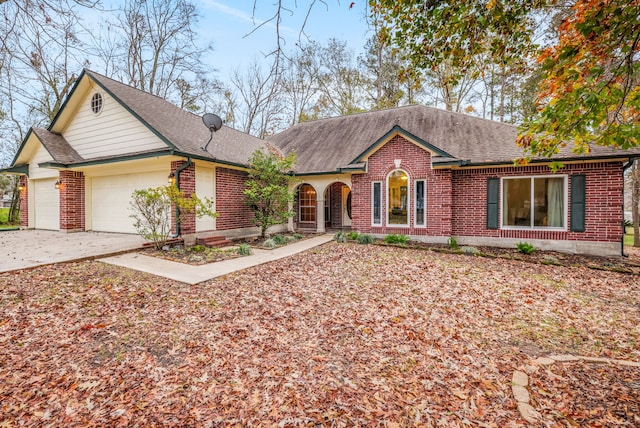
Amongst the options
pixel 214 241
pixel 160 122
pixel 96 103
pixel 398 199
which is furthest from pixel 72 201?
pixel 398 199

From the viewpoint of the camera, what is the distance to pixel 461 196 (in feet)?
32.7

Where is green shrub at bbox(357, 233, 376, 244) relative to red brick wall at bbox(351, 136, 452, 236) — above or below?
below

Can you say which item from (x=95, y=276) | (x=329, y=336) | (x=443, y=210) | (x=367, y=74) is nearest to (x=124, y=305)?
(x=95, y=276)

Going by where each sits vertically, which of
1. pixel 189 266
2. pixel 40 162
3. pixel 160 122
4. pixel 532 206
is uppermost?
pixel 160 122

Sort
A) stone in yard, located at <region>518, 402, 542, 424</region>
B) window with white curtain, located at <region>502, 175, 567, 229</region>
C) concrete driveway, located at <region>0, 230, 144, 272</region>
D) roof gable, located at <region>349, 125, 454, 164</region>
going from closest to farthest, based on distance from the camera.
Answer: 1. stone in yard, located at <region>518, 402, 542, 424</region>
2. concrete driveway, located at <region>0, 230, 144, 272</region>
3. window with white curtain, located at <region>502, 175, 567, 229</region>
4. roof gable, located at <region>349, 125, 454, 164</region>

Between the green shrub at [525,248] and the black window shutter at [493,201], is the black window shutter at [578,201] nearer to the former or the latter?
the green shrub at [525,248]

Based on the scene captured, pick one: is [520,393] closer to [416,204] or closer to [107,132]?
[416,204]

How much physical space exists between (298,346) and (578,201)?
9.66 metres

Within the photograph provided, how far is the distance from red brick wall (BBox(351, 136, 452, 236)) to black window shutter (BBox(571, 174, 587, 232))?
3.37m

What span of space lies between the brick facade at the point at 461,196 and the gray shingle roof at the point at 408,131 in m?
0.57

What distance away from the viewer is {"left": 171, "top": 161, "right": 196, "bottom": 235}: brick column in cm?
866

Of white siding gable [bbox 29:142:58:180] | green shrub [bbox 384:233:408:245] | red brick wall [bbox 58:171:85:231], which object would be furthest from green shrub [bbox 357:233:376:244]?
white siding gable [bbox 29:142:58:180]

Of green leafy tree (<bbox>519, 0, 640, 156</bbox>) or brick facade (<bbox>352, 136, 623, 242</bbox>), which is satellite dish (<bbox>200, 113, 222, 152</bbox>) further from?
green leafy tree (<bbox>519, 0, 640, 156</bbox>)

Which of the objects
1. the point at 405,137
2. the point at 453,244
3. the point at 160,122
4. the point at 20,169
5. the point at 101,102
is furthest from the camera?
the point at 20,169
